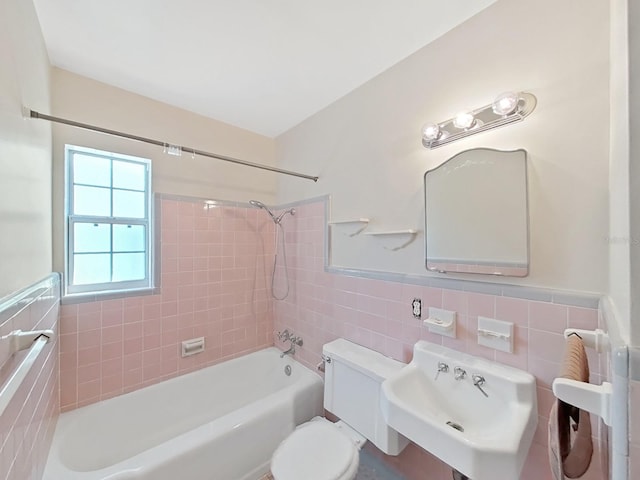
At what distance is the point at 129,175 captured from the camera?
2002 mm

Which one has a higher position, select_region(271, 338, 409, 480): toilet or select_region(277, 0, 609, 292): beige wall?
select_region(277, 0, 609, 292): beige wall

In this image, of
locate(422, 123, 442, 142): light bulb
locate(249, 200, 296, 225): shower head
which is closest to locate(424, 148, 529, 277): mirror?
locate(422, 123, 442, 142): light bulb

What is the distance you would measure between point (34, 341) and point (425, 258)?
165 cm

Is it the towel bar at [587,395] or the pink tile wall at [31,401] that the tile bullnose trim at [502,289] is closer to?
the towel bar at [587,395]

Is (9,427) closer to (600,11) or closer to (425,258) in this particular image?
(425,258)

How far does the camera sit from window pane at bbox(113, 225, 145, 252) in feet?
6.40

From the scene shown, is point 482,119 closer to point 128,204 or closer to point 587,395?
point 587,395

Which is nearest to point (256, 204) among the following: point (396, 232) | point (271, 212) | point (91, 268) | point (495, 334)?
point (271, 212)

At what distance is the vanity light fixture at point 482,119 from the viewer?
111cm

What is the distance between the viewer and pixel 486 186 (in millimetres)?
1226

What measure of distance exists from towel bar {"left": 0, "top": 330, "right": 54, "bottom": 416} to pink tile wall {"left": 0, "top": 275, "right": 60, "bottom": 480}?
0.02m

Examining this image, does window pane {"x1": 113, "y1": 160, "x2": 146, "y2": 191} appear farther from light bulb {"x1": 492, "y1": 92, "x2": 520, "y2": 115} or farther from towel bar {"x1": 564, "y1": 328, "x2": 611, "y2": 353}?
towel bar {"x1": 564, "y1": 328, "x2": 611, "y2": 353}

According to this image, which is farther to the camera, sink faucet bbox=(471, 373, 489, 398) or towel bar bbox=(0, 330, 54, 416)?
sink faucet bbox=(471, 373, 489, 398)

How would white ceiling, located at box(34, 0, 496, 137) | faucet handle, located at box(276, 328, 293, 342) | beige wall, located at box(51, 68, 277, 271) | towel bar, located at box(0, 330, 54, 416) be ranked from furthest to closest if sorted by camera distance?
faucet handle, located at box(276, 328, 293, 342) < beige wall, located at box(51, 68, 277, 271) < white ceiling, located at box(34, 0, 496, 137) < towel bar, located at box(0, 330, 54, 416)
